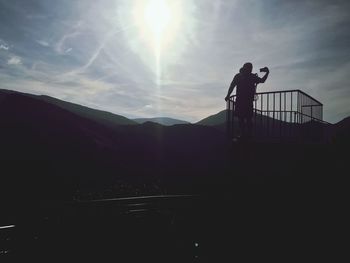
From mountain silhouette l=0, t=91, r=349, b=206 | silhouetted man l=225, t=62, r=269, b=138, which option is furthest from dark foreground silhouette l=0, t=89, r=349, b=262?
silhouetted man l=225, t=62, r=269, b=138

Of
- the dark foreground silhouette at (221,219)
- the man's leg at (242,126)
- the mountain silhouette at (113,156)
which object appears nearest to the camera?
the dark foreground silhouette at (221,219)

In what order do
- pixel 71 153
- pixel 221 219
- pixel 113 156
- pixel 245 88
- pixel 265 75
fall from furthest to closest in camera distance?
pixel 113 156 → pixel 71 153 → pixel 245 88 → pixel 265 75 → pixel 221 219

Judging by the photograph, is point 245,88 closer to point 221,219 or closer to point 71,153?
point 221,219

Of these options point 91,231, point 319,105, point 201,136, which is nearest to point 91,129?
point 201,136

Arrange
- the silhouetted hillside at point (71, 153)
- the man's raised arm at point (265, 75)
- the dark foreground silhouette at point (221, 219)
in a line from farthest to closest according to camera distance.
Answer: the silhouetted hillside at point (71, 153) < the man's raised arm at point (265, 75) < the dark foreground silhouette at point (221, 219)

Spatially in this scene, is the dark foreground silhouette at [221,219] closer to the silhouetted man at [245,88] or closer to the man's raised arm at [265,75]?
the silhouetted man at [245,88]

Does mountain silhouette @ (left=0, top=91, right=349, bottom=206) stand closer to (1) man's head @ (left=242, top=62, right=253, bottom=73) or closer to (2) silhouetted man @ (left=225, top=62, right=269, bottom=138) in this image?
(2) silhouetted man @ (left=225, top=62, right=269, bottom=138)

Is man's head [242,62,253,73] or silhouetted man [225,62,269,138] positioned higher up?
man's head [242,62,253,73]

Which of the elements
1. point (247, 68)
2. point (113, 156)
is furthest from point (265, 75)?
point (113, 156)

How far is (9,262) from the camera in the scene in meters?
4.15

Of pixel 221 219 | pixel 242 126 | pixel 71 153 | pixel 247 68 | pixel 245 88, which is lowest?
pixel 221 219

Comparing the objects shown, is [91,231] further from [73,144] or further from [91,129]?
[91,129]

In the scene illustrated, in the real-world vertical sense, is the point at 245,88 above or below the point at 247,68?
below

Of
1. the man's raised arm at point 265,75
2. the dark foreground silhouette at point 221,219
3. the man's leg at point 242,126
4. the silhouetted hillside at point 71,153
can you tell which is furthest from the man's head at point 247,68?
the silhouetted hillside at point 71,153
